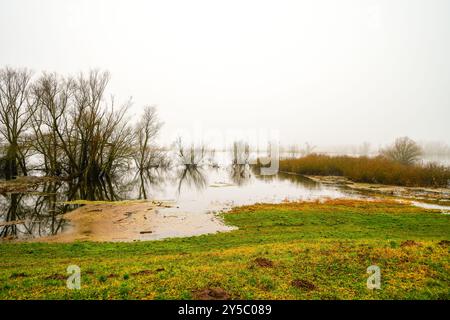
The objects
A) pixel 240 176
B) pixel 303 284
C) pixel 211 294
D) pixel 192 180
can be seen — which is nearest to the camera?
pixel 211 294

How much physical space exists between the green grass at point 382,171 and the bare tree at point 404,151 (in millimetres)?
7952

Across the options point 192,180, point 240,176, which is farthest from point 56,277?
point 240,176

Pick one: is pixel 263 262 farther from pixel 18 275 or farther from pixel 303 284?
pixel 18 275

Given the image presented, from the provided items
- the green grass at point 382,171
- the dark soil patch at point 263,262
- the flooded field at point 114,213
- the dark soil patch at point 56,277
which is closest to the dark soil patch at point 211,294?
the dark soil patch at point 263,262

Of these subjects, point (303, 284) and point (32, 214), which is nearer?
point (303, 284)

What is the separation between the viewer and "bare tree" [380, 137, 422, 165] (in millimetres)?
56719

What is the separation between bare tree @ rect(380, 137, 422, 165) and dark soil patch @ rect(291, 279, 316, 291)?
209ft

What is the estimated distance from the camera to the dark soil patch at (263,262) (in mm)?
8273

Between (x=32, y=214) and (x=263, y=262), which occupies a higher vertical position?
(x=263, y=262)

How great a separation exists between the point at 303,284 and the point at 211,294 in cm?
265

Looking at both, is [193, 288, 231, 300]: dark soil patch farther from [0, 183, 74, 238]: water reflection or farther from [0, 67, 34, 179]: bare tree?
[0, 67, 34, 179]: bare tree

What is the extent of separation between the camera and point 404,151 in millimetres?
57438

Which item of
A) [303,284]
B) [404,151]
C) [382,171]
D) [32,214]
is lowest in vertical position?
[32,214]

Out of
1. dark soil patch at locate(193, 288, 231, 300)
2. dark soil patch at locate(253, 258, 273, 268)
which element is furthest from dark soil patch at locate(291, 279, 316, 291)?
dark soil patch at locate(193, 288, 231, 300)
